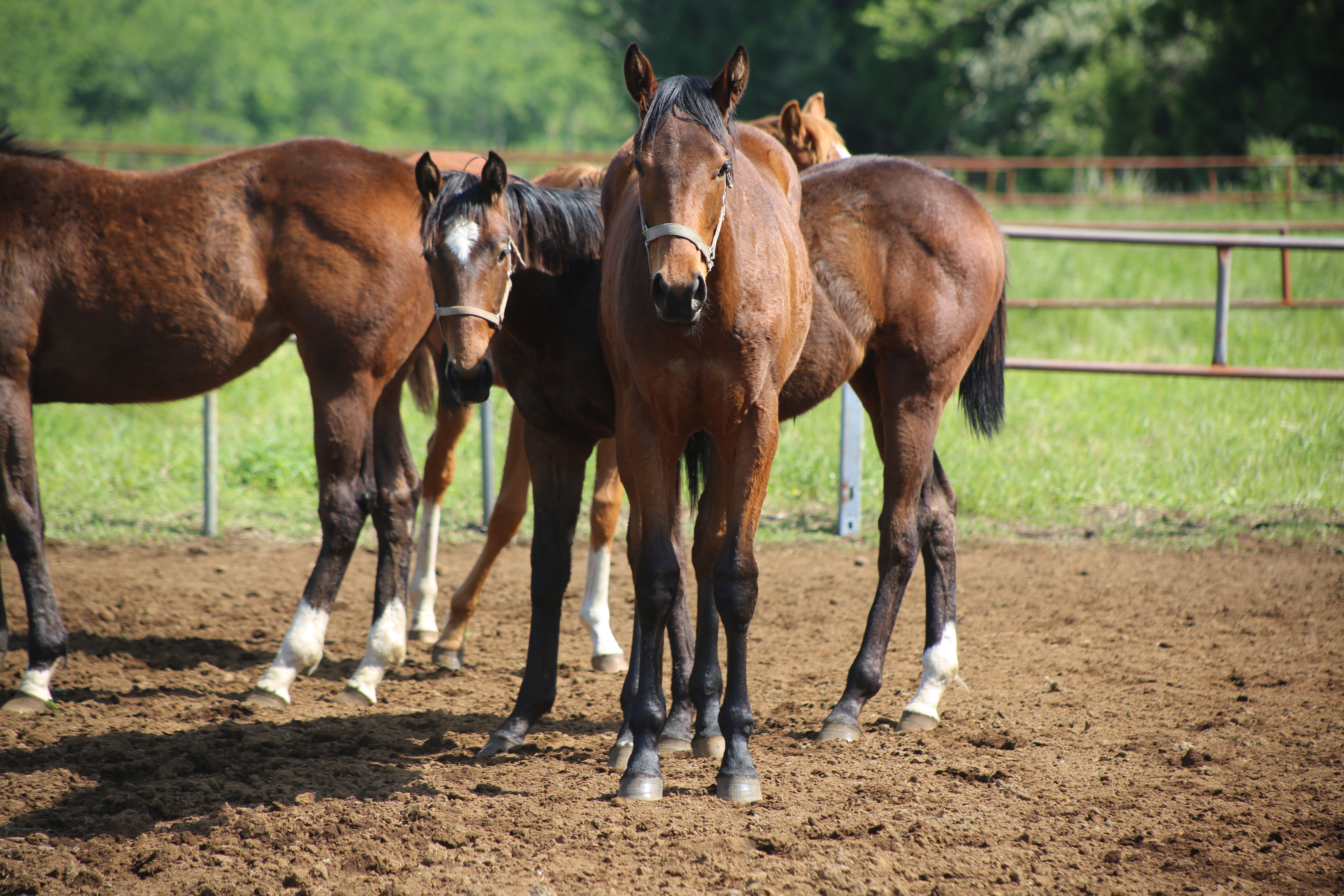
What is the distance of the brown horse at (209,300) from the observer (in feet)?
13.2

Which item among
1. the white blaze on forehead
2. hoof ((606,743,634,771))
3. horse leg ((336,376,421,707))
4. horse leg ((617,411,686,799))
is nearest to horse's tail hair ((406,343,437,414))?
horse leg ((336,376,421,707))

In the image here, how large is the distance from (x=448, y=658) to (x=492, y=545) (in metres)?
0.56

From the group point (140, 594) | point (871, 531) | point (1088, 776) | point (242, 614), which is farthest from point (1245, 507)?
point (140, 594)

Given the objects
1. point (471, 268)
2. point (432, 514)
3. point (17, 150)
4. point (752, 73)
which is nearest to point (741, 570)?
point (471, 268)

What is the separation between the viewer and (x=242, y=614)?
5.33 meters

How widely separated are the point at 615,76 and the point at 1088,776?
47.1 m

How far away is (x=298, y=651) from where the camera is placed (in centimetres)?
410

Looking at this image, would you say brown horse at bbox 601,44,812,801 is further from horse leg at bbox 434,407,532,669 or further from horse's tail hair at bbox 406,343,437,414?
horse's tail hair at bbox 406,343,437,414

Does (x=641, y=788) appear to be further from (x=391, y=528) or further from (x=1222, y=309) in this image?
(x=1222, y=309)

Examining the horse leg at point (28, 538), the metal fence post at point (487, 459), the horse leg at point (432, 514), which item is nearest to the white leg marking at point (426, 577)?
the horse leg at point (432, 514)

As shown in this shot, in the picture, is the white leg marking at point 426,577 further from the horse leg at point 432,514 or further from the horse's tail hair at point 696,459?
the horse's tail hair at point 696,459

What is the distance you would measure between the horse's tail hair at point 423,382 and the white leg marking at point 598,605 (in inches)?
49.5

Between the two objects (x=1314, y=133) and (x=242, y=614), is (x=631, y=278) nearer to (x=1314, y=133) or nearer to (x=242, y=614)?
(x=242, y=614)

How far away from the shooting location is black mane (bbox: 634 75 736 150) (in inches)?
108
